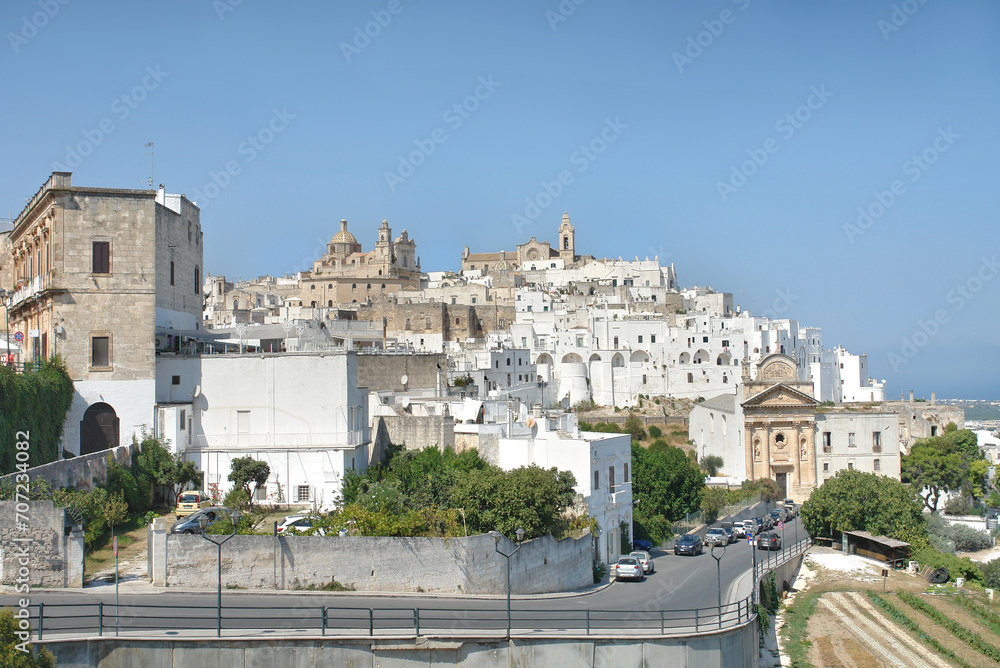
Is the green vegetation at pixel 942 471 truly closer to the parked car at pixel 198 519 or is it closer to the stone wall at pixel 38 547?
the parked car at pixel 198 519

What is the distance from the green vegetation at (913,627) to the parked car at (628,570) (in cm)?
955

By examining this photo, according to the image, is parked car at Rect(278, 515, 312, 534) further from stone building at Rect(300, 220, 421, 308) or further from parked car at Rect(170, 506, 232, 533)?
stone building at Rect(300, 220, 421, 308)

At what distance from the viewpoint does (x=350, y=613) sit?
20.6 meters

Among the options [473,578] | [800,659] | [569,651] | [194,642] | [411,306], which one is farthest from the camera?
[411,306]

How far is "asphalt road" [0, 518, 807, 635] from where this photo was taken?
1859 centimetres

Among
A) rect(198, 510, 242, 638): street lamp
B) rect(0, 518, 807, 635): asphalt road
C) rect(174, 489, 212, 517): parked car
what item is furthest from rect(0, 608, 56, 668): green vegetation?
rect(174, 489, 212, 517): parked car

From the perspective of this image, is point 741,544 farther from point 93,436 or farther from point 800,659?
point 93,436

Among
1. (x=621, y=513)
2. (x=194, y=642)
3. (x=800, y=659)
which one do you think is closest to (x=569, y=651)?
(x=194, y=642)

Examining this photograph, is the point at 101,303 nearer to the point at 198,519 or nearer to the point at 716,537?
the point at 198,519

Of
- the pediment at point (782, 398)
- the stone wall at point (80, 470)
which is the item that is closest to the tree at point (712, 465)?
the pediment at point (782, 398)

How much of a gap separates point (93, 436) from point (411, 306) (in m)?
54.4

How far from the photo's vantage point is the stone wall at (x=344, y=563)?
21.4 meters

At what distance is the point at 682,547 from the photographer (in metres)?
34.1

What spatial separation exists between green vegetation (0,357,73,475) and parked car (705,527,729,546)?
23046mm
